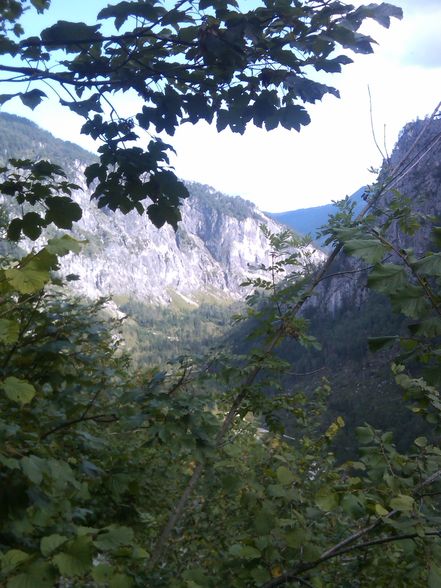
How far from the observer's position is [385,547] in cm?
268

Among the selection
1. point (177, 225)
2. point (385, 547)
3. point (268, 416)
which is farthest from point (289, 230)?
point (385, 547)

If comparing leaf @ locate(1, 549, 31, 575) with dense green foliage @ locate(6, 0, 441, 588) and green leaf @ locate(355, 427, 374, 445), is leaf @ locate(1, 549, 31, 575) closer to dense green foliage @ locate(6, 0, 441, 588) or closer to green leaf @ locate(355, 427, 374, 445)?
dense green foliage @ locate(6, 0, 441, 588)

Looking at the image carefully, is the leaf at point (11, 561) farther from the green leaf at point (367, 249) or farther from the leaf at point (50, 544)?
the green leaf at point (367, 249)

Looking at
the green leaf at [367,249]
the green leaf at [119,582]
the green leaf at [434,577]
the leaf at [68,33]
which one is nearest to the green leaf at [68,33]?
the leaf at [68,33]

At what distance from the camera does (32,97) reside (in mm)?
2367

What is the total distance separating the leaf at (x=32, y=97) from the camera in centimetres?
236

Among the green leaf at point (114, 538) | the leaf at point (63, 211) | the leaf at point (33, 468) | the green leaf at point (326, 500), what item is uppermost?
the leaf at point (63, 211)

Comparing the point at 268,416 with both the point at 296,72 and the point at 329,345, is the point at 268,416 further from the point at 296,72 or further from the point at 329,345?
the point at 329,345

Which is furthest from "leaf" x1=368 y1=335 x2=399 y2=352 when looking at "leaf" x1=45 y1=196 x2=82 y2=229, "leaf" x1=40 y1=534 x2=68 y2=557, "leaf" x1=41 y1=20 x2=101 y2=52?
"leaf" x1=41 y1=20 x2=101 y2=52

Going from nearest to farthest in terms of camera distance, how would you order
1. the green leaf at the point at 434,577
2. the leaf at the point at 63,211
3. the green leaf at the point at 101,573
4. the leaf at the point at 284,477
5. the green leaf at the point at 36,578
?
1. the green leaf at the point at 36,578
2. the green leaf at the point at 101,573
3. the green leaf at the point at 434,577
4. the leaf at the point at 284,477
5. the leaf at the point at 63,211

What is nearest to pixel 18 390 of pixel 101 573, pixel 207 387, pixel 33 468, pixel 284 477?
pixel 33 468

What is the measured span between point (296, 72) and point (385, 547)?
262cm

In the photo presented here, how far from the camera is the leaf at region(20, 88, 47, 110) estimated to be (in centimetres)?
236

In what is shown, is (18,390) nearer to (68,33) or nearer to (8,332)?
(8,332)
